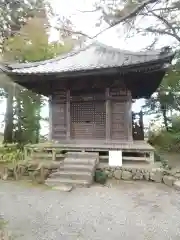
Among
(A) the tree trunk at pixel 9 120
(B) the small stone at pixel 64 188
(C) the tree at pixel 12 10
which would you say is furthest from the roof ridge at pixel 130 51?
(A) the tree trunk at pixel 9 120

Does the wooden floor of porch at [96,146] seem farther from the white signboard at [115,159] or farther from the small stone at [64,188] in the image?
the small stone at [64,188]

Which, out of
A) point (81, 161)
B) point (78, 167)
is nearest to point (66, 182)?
point (78, 167)

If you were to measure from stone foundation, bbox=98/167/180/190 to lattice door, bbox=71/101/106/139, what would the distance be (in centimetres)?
196

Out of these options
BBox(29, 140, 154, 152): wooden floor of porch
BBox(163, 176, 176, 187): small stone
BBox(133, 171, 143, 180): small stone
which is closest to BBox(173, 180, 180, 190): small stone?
BBox(163, 176, 176, 187): small stone

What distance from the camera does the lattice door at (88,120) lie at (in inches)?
381

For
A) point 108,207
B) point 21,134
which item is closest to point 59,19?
point 108,207

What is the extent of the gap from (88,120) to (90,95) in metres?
1.03

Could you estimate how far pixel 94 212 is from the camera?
202 inches

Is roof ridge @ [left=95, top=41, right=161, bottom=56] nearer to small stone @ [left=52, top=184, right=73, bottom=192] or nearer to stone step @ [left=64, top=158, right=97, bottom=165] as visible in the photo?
stone step @ [left=64, top=158, right=97, bottom=165]

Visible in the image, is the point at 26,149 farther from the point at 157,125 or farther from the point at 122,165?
the point at 157,125

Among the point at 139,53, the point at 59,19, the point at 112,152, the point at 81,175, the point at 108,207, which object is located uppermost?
the point at 139,53

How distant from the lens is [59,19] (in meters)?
4.75

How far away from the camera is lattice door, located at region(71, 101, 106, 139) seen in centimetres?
969

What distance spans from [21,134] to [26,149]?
544 centimetres
